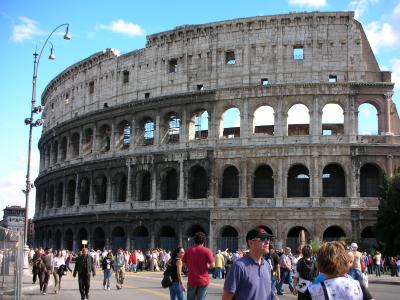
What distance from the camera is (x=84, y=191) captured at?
153 feet

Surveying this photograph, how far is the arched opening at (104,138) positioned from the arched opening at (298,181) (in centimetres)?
1560

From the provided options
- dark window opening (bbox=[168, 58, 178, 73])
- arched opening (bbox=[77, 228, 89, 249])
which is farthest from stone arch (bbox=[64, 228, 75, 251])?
dark window opening (bbox=[168, 58, 178, 73])

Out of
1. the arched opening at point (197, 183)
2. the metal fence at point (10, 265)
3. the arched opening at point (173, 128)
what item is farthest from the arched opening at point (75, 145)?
the metal fence at point (10, 265)

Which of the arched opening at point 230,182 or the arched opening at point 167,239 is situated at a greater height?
the arched opening at point 230,182

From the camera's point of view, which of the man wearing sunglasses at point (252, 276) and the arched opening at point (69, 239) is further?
the arched opening at point (69, 239)

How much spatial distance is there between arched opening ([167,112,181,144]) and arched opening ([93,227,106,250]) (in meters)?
8.96

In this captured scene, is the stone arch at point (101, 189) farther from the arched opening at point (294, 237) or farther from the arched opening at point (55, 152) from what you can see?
the arched opening at point (294, 237)

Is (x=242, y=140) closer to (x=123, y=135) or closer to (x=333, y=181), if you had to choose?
(x=333, y=181)

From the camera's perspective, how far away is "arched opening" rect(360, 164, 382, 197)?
3591 cm

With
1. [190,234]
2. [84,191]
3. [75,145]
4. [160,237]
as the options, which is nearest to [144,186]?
[160,237]

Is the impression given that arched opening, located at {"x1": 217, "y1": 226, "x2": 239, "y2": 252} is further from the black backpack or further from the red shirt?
the red shirt

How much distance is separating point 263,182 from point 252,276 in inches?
1273

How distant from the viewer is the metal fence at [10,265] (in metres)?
12.4

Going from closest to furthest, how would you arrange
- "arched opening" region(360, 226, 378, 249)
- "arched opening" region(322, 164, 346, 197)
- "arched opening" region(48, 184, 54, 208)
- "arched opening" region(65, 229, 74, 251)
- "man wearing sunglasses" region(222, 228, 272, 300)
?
"man wearing sunglasses" region(222, 228, 272, 300) → "arched opening" region(360, 226, 378, 249) → "arched opening" region(322, 164, 346, 197) → "arched opening" region(65, 229, 74, 251) → "arched opening" region(48, 184, 54, 208)
